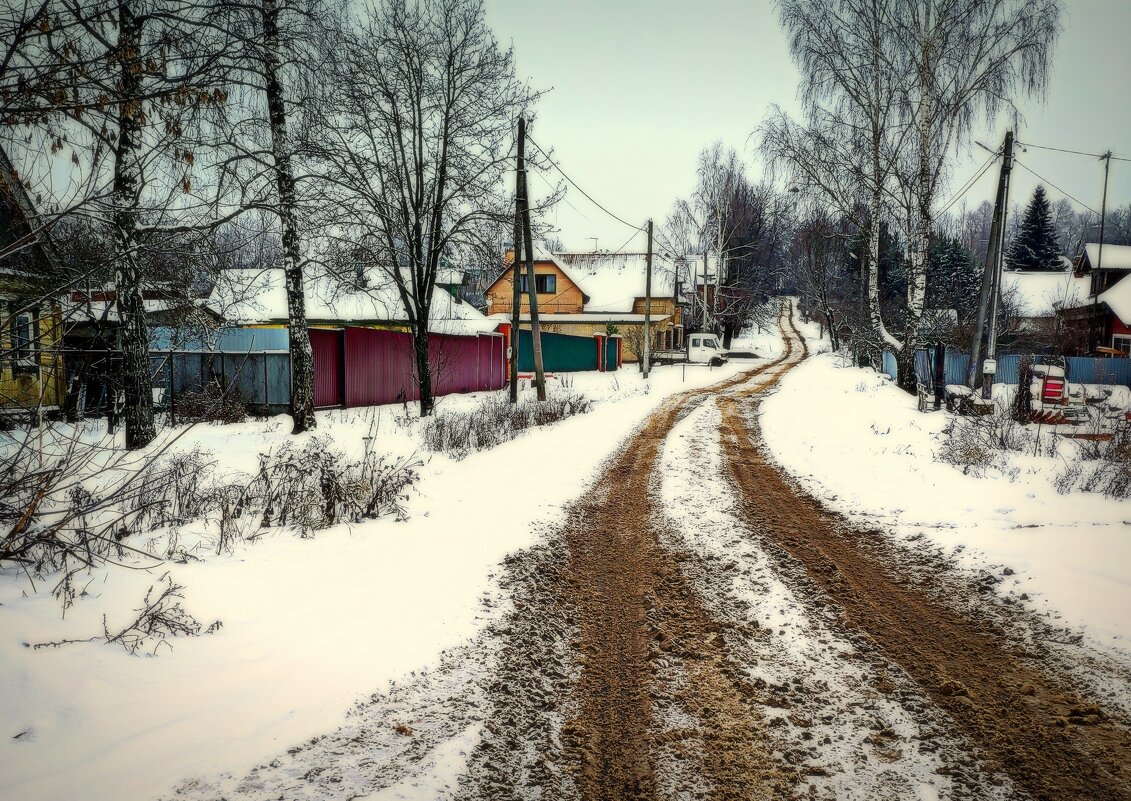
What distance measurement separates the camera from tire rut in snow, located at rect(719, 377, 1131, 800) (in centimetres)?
266

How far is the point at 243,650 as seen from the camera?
3.54 meters

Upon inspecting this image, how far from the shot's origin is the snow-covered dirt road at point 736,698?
2605mm

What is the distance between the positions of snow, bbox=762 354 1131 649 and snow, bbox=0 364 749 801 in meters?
4.04

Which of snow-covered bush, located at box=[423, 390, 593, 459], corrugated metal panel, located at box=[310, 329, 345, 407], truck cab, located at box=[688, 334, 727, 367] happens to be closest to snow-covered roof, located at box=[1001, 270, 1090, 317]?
truck cab, located at box=[688, 334, 727, 367]

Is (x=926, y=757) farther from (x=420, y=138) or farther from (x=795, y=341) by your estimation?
(x=795, y=341)

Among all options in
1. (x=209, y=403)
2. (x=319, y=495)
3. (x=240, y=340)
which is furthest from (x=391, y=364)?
(x=319, y=495)

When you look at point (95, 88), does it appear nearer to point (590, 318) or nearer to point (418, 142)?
point (418, 142)

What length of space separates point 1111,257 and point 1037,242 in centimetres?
2384

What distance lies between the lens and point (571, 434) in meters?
12.5

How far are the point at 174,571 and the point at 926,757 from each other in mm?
4917

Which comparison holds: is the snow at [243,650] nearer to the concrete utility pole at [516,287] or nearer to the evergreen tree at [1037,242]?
the concrete utility pole at [516,287]

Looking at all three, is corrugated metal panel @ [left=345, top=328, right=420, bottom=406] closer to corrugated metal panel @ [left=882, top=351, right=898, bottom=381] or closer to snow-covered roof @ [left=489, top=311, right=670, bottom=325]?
corrugated metal panel @ [left=882, top=351, right=898, bottom=381]

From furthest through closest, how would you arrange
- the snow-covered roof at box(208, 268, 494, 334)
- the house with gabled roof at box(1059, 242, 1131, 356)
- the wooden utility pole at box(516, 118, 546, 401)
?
the house with gabled roof at box(1059, 242, 1131, 356)
the snow-covered roof at box(208, 268, 494, 334)
the wooden utility pole at box(516, 118, 546, 401)

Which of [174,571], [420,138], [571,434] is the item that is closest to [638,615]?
[174,571]
